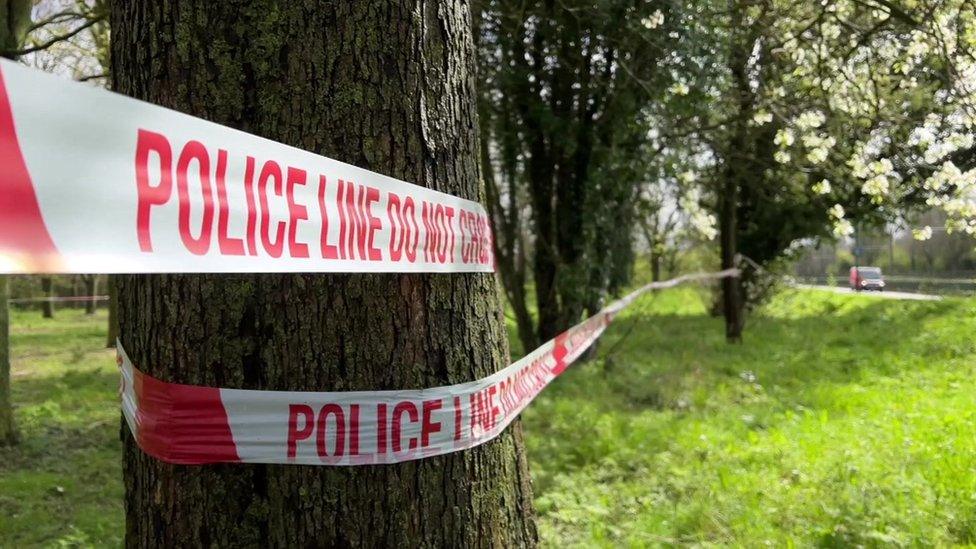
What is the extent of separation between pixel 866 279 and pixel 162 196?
74.8 ft

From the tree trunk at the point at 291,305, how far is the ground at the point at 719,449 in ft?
9.00

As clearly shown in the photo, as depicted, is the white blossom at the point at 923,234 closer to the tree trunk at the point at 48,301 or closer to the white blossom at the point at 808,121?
the white blossom at the point at 808,121

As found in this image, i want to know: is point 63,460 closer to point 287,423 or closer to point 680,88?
point 287,423

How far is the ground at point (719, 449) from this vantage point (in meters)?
4.27

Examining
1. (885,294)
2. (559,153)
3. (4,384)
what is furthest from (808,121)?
(885,294)

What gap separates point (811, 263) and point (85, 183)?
81.7 ft

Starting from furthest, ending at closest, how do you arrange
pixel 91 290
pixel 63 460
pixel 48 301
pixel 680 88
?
1. pixel 91 290
2. pixel 48 301
3. pixel 680 88
4. pixel 63 460

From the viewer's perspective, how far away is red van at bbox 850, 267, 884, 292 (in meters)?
20.5

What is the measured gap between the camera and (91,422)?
26.8 ft

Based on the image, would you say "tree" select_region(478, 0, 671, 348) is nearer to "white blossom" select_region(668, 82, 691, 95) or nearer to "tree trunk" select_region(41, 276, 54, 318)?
"white blossom" select_region(668, 82, 691, 95)

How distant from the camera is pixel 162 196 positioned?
121cm

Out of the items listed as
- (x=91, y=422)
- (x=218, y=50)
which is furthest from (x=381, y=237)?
(x=91, y=422)

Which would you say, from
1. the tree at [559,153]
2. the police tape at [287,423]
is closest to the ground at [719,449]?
the tree at [559,153]

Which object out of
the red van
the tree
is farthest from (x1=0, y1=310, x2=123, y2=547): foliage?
the red van
